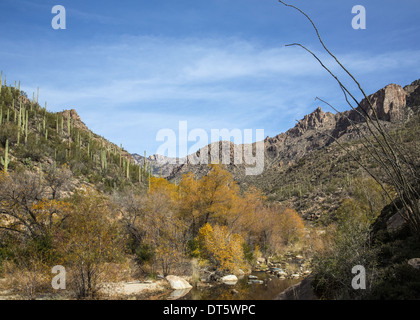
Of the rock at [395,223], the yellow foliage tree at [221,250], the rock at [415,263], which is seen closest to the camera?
the rock at [415,263]

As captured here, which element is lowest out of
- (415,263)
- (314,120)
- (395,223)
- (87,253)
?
(87,253)

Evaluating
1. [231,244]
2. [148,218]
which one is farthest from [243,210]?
[148,218]

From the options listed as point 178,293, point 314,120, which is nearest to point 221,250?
point 178,293

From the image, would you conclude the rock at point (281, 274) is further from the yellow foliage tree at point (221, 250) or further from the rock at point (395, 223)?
the rock at point (395, 223)

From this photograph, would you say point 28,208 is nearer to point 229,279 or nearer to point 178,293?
point 178,293

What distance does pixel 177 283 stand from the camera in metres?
16.8

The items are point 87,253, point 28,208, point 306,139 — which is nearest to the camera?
point 87,253

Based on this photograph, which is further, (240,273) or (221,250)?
(240,273)

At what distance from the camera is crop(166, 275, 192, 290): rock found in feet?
54.3

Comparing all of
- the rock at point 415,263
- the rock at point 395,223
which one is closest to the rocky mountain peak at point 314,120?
the rock at point 395,223

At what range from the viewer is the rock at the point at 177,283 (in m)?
16.5

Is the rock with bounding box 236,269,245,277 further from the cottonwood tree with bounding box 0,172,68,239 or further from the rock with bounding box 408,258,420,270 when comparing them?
the rock with bounding box 408,258,420,270
